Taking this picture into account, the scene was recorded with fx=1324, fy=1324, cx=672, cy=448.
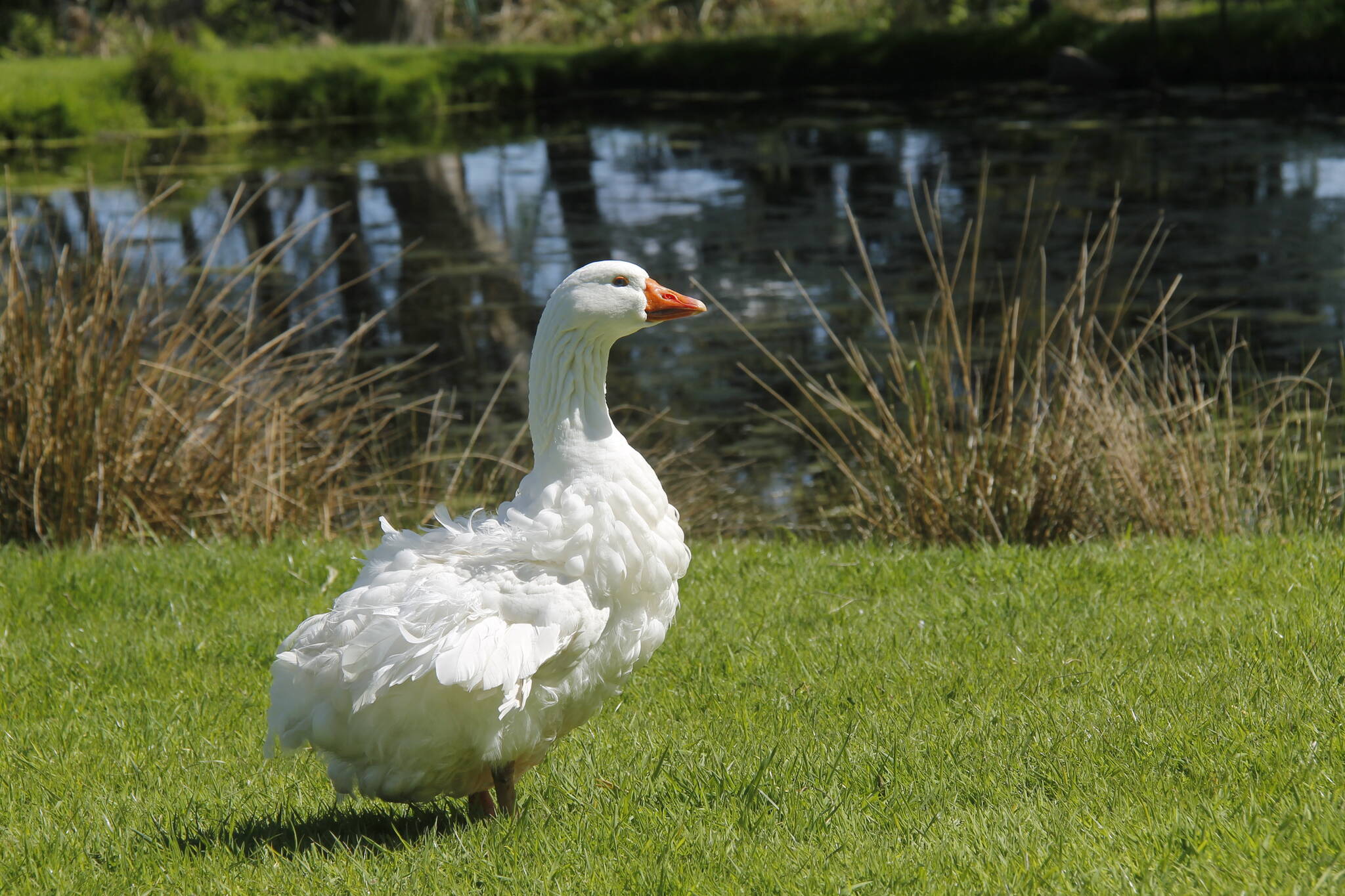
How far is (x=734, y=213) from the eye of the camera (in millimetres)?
16766

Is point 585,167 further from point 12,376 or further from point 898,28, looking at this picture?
point 12,376

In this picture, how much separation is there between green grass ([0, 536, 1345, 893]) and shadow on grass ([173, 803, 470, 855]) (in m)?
0.01

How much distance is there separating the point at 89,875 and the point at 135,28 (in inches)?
1431

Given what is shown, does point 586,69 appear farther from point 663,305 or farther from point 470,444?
point 663,305

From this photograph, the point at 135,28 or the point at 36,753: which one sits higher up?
the point at 135,28

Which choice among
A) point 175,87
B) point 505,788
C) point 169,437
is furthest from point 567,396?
point 175,87

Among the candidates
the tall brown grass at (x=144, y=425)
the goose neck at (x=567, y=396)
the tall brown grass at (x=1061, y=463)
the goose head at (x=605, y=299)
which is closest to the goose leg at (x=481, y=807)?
the goose neck at (x=567, y=396)

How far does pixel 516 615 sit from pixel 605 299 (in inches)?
31.2

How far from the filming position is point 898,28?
30656 mm

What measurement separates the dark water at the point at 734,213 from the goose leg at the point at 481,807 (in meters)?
4.09

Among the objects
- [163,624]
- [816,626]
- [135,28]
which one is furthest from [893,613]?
[135,28]

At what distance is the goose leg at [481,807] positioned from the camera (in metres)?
3.26

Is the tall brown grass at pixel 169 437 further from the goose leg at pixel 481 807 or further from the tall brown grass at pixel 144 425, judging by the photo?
the goose leg at pixel 481 807

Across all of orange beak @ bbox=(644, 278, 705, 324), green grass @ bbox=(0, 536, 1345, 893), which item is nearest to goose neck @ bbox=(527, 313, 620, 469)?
orange beak @ bbox=(644, 278, 705, 324)
